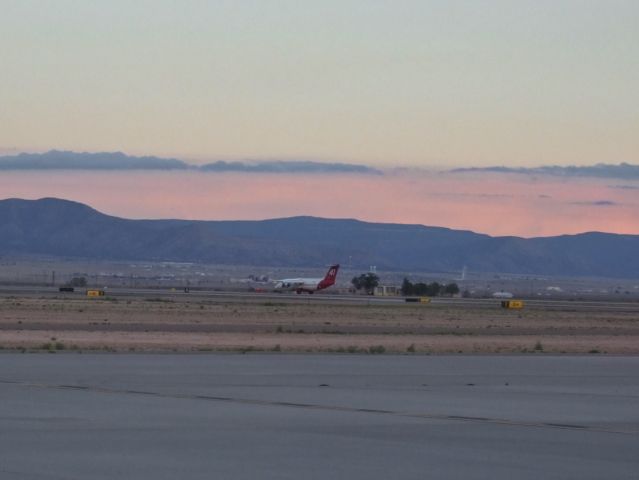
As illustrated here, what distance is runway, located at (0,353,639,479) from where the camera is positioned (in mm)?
13859

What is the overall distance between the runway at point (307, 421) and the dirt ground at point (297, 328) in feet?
30.4

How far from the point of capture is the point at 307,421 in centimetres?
1823

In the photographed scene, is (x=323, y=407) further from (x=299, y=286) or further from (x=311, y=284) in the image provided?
(x=299, y=286)

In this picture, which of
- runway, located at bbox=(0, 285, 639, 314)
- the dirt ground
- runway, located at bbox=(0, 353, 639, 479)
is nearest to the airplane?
runway, located at bbox=(0, 285, 639, 314)

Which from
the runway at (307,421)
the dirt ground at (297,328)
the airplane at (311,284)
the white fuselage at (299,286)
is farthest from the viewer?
the white fuselage at (299,286)

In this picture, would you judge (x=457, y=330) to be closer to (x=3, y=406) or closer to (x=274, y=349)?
(x=274, y=349)

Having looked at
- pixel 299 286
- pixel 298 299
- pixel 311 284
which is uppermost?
pixel 311 284

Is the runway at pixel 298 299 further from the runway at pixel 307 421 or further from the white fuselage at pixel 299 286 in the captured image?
the runway at pixel 307 421

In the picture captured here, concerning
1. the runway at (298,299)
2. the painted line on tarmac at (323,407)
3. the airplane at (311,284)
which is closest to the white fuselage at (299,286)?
the airplane at (311,284)

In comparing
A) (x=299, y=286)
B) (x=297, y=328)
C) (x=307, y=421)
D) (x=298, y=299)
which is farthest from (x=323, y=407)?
(x=299, y=286)

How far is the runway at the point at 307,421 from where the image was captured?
1386 centimetres

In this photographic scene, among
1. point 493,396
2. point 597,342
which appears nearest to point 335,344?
point 597,342

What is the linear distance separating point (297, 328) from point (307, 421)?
123ft

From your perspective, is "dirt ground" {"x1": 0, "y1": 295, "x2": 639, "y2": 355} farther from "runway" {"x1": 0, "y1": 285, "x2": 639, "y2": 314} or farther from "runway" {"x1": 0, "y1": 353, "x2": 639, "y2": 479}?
"runway" {"x1": 0, "y1": 353, "x2": 639, "y2": 479}
